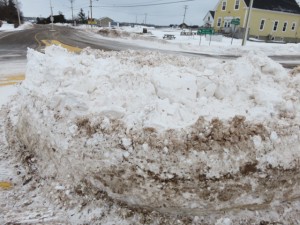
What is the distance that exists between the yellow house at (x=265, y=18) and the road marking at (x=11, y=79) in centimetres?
2899

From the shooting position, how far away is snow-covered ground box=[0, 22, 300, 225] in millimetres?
3008

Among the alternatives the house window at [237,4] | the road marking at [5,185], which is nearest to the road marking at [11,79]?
the road marking at [5,185]

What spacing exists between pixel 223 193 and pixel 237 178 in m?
0.25

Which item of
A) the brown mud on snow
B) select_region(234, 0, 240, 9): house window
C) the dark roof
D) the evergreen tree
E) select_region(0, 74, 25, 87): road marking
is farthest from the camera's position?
the evergreen tree

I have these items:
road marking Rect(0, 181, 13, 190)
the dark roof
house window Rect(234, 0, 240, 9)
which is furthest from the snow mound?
the dark roof

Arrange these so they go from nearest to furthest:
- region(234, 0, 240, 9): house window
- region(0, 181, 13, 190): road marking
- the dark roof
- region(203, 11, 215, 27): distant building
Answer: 1. region(0, 181, 13, 190): road marking
2. region(234, 0, 240, 9): house window
3. the dark roof
4. region(203, 11, 215, 27): distant building

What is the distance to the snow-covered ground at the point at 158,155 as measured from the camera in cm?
301

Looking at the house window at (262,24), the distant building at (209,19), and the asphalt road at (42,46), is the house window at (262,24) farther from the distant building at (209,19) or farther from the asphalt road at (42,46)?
the asphalt road at (42,46)

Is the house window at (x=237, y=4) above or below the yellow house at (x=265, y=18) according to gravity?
above

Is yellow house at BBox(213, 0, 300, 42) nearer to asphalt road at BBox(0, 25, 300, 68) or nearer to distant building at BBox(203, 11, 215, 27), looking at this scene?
distant building at BBox(203, 11, 215, 27)

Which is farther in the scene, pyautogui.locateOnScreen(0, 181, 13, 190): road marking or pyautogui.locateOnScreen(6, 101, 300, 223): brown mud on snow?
pyautogui.locateOnScreen(0, 181, 13, 190): road marking

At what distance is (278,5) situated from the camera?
34.9 meters

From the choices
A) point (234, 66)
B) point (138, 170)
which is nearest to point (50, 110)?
point (138, 170)

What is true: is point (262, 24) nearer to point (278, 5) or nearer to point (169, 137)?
point (278, 5)
